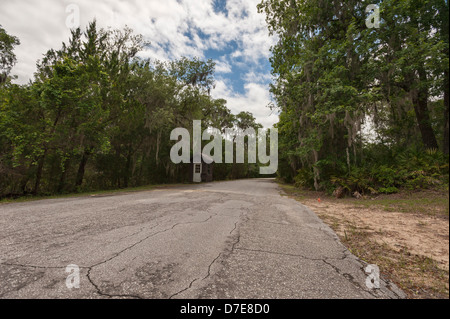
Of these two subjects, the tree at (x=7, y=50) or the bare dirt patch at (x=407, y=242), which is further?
the tree at (x=7, y=50)

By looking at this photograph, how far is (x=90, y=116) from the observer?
35.4 feet

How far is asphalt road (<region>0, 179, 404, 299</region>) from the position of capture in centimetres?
188

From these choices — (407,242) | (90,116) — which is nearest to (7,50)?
(90,116)

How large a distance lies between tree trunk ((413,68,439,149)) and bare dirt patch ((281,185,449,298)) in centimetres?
514

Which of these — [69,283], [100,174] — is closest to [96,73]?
[100,174]

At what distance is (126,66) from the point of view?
A: 13.9m

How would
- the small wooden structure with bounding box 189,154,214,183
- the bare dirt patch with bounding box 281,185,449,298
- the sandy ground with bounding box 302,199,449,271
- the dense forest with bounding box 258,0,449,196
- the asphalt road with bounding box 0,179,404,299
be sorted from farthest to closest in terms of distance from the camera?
the small wooden structure with bounding box 189,154,214,183 < the dense forest with bounding box 258,0,449,196 < the sandy ground with bounding box 302,199,449,271 < the asphalt road with bounding box 0,179,404,299 < the bare dirt patch with bounding box 281,185,449,298

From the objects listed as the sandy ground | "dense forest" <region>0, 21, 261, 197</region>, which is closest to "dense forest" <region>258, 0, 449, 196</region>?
the sandy ground

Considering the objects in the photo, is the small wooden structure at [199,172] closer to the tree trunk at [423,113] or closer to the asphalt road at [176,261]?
the asphalt road at [176,261]

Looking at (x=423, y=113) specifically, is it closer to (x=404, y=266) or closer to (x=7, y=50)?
(x=404, y=266)

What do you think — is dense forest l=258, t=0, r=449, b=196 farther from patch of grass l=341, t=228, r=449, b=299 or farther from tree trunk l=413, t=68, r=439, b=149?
patch of grass l=341, t=228, r=449, b=299

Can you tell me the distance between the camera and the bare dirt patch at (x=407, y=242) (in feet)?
3.43

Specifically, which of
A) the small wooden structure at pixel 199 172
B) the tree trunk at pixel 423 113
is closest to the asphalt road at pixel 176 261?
the tree trunk at pixel 423 113

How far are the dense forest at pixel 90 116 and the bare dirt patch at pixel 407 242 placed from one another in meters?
12.7
